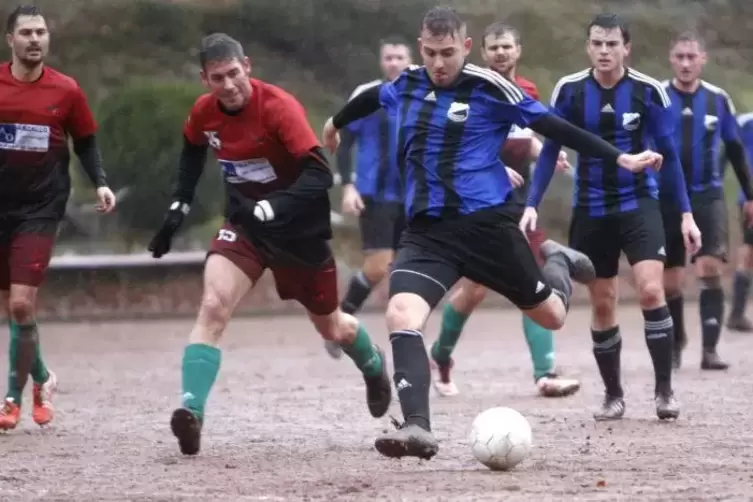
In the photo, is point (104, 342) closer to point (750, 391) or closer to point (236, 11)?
point (236, 11)

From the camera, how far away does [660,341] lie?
27.2ft

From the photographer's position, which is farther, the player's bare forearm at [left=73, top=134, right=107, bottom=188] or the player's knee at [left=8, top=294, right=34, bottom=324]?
the player's bare forearm at [left=73, top=134, right=107, bottom=188]

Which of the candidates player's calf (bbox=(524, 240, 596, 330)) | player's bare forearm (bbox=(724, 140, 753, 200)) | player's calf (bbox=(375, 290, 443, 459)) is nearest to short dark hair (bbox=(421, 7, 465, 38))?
player's calf (bbox=(375, 290, 443, 459))

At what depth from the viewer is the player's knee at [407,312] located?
6.64m

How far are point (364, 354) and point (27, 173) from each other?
6.71ft

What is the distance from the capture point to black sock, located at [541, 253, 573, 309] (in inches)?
302

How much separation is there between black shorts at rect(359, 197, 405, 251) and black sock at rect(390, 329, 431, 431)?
4.88m

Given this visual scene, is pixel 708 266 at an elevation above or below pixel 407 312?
below

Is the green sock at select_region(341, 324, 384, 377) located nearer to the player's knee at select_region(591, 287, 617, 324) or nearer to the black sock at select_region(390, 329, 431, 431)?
the player's knee at select_region(591, 287, 617, 324)

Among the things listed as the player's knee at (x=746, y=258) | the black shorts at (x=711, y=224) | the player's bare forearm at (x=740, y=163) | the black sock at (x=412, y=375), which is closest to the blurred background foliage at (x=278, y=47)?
the player's knee at (x=746, y=258)

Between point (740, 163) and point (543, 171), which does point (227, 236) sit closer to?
point (543, 171)

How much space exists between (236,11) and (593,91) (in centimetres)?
1017

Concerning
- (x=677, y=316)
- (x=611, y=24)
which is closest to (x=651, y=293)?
(x=611, y=24)

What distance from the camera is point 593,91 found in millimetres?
8289
